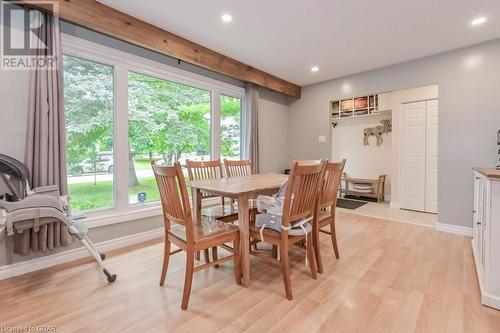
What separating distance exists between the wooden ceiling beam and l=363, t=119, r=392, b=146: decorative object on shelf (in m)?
3.20

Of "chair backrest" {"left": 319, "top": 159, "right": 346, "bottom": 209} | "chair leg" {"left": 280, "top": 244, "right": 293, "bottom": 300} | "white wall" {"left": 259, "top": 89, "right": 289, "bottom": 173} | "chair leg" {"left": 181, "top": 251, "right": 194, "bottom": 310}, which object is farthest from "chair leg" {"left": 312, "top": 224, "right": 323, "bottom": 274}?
"white wall" {"left": 259, "top": 89, "right": 289, "bottom": 173}

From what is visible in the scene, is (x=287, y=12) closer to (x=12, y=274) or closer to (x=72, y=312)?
(x=72, y=312)

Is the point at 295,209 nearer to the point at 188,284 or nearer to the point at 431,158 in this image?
the point at 188,284

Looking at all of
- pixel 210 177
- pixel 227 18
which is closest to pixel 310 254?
pixel 210 177

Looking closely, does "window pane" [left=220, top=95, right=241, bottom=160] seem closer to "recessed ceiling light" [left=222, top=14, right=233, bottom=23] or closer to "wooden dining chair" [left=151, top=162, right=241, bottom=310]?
"recessed ceiling light" [left=222, top=14, right=233, bottom=23]

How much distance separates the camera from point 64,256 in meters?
2.29

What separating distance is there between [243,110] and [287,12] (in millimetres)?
2013

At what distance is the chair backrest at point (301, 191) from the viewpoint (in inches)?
65.0

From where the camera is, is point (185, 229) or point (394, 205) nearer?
point (185, 229)

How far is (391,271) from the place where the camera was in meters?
2.12

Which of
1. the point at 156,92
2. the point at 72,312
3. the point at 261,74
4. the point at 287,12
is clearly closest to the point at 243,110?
the point at 261,74

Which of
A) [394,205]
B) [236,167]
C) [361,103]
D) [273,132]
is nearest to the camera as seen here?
[236,167]

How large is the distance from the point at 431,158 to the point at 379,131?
132 cm

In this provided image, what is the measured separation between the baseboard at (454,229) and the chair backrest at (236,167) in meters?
2.74
